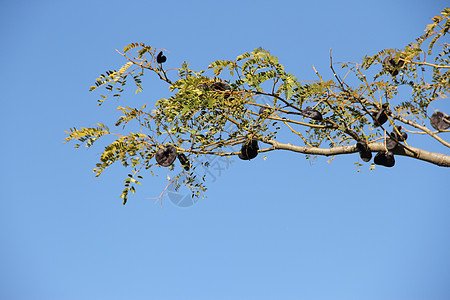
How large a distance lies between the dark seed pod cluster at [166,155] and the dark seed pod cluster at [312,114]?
3.75ft

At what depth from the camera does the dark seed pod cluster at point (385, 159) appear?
421cm

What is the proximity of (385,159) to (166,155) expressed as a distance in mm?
1899

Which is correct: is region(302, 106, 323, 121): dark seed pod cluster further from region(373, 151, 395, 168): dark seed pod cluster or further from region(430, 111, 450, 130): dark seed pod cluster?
region(430, 111, 450, 130): dark seed pod cluster

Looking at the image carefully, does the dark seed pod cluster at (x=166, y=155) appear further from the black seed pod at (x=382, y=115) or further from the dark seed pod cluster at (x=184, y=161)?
the black seed pod at (x=382, y=115)

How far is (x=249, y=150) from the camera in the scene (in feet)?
14.1

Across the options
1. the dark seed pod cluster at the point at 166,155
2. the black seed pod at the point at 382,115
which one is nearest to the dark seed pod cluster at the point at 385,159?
the black seed pod at the point at 382,115

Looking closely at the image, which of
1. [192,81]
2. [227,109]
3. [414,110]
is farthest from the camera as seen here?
[414,110]

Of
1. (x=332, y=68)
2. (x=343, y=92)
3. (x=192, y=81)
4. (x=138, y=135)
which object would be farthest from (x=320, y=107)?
(x=138, y=135)

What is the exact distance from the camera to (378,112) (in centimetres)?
432

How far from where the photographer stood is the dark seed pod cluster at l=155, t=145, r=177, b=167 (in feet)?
12.9

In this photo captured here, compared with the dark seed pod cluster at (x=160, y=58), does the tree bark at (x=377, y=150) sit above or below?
below

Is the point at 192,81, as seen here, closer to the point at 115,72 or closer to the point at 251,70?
the point at 251,70

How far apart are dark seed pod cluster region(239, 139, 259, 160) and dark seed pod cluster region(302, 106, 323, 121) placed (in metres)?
0.49

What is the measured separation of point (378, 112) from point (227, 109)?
136cm
